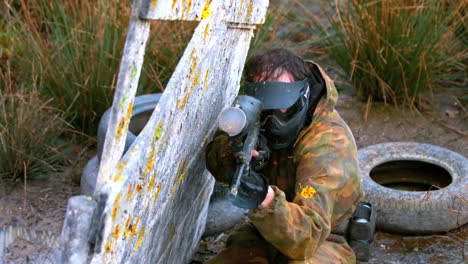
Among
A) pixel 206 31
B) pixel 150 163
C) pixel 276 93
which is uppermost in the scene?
pixel 206 31

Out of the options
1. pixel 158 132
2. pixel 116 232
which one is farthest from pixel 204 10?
pixel 116 232

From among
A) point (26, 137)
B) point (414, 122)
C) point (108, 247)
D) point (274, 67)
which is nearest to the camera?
point (108, 247)

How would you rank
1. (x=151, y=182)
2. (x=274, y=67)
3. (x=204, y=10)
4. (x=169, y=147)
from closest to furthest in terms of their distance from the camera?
(x=151, y=182)
(x=169, y=147)
(x=204, y=10)
(x=274, y=67)

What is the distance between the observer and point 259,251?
291 centimetres

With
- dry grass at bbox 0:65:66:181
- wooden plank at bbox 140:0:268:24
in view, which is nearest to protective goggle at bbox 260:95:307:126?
wooden plank at bbox 140:0:268:24

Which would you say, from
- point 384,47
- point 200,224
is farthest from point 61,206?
point 384,47

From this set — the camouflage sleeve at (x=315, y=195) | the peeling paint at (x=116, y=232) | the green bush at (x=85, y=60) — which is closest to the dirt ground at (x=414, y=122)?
the green bush at (x=85, y=60)

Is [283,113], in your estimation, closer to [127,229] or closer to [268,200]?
[268,200]

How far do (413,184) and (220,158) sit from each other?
1965mm

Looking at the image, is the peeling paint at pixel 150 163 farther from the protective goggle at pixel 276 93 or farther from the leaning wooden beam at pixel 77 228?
the protective goggle at pixel 276 93

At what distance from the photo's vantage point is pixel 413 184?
13.4 feet

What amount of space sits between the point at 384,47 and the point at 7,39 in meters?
2.77

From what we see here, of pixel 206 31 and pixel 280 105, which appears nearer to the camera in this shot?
pixel 206 31

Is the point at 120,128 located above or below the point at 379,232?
above
